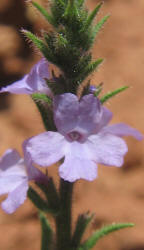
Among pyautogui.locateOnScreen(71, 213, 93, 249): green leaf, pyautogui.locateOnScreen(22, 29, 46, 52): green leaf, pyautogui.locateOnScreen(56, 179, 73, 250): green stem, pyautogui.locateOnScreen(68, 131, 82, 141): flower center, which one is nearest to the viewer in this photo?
pyautogui.locateOnScreen(22, 29, 46, 52): green leaf

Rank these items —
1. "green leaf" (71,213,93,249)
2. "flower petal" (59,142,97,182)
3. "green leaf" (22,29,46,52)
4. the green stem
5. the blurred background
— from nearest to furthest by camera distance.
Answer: "flower petal" (59,142,97,182) < "green leaf" (22,29,46,52) < the green stem < "green leaf" (71,213,93,249) < the blurred background

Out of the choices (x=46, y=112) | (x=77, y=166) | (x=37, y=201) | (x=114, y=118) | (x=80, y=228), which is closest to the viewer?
(x=77, y=166)

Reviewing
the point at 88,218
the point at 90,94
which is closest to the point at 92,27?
the point at 90,94

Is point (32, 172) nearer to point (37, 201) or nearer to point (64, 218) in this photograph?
point (37, 201)

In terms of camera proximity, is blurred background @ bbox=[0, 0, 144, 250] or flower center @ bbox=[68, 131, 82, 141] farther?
blurred background @ bbox=[0, 0, 144, 250]

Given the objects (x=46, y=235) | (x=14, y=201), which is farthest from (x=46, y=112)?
(x=46, y=235)

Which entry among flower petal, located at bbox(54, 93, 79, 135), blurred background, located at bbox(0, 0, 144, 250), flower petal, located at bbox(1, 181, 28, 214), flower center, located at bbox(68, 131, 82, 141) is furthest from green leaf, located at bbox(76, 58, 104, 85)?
blurred background, located at bbox(0, 0, 144, 250)

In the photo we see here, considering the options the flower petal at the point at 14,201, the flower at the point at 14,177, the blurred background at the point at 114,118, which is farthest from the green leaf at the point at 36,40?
the blurred background at the point at 114,118

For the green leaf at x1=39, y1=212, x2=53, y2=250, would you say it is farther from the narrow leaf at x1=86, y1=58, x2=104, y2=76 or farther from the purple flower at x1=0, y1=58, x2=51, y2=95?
the narrow leaf at x1=86, y1=58, x2=104, y2=76
